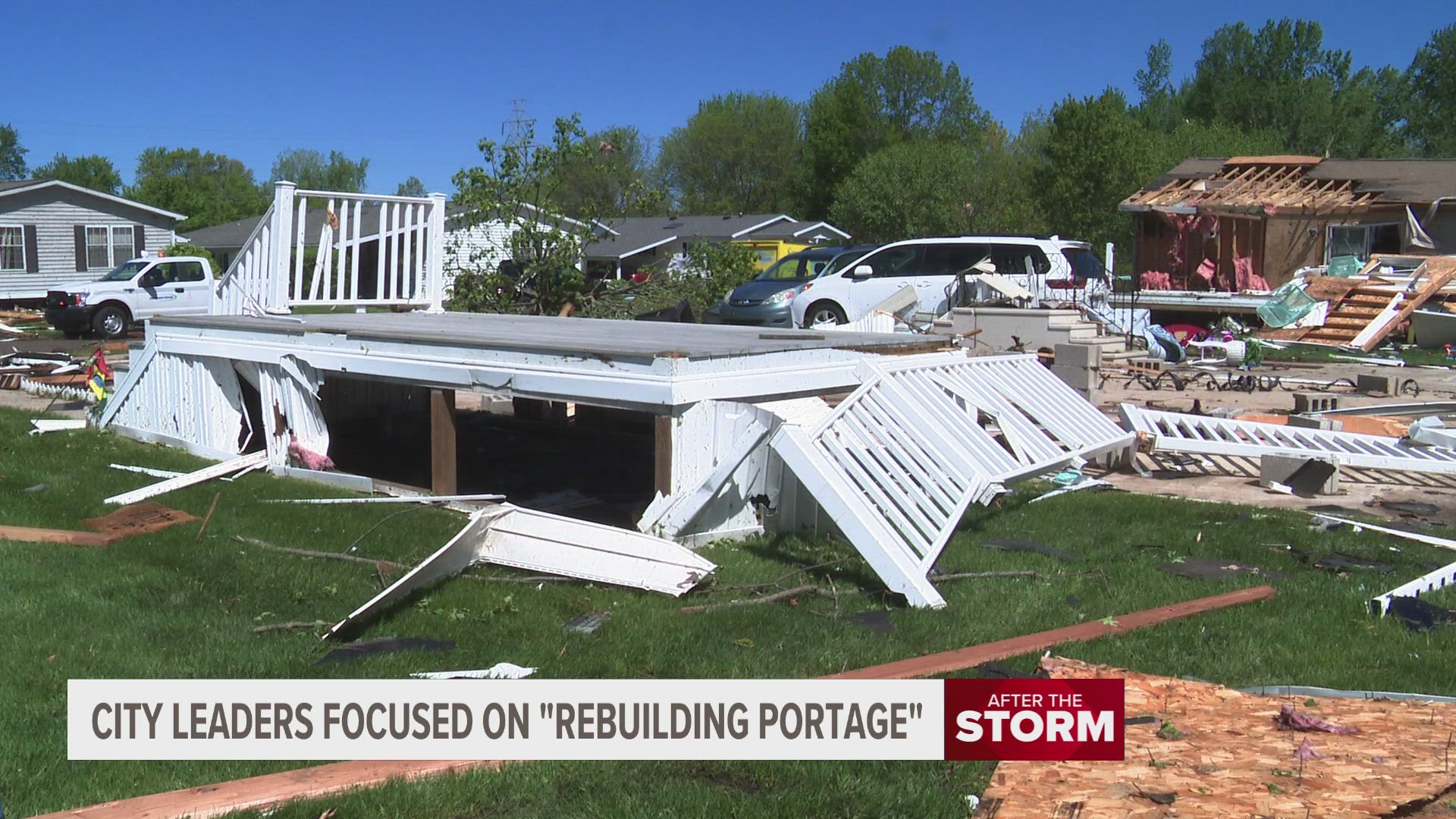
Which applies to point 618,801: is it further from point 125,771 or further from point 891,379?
point 891,379

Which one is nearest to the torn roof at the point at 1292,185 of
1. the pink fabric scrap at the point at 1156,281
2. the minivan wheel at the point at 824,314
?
the pink fabric scrap at the point at 1156,281

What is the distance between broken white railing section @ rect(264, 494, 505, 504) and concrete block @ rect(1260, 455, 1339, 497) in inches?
218

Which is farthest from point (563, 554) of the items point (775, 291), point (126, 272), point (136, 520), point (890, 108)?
point (890, 108)

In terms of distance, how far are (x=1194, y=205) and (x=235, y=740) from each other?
25.2 metres

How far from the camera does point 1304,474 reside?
28.5 feet

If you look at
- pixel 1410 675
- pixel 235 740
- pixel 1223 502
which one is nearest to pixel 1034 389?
pixel 1223 502

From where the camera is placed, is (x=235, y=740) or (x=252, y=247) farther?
(x=252, y=247)

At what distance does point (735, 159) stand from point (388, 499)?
228 feet

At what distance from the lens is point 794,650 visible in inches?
193

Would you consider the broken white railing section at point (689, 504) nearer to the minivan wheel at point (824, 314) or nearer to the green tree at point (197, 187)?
the minivan wheel at point (824, 314)

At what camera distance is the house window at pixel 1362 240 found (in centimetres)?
2758

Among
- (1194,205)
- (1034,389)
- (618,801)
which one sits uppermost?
(1194,205)

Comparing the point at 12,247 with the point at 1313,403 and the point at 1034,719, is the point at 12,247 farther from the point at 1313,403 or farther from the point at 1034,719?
the point at 1034,719

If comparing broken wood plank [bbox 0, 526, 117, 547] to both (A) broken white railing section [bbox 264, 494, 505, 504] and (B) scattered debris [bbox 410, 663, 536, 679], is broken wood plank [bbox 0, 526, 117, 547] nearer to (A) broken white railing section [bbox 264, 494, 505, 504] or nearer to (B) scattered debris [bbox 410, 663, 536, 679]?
(A) broken white railing section [bbox 264, 494, 505, 504]
